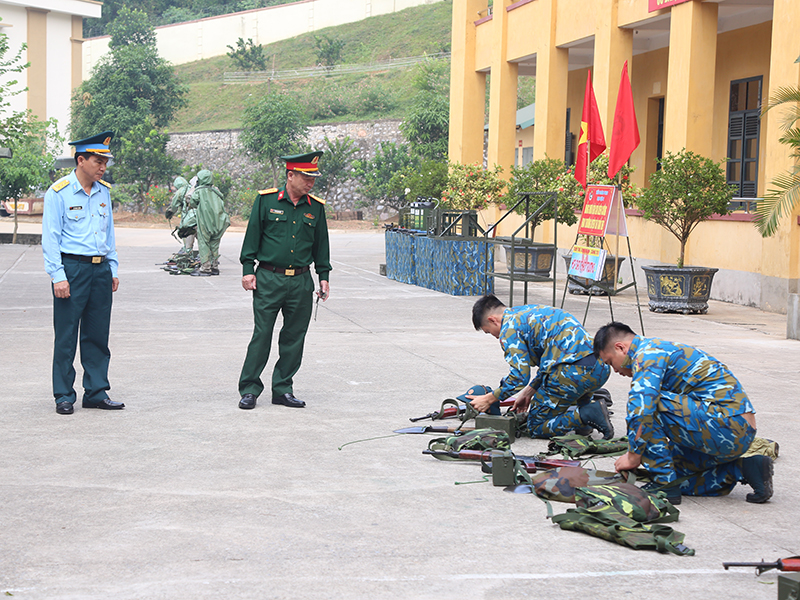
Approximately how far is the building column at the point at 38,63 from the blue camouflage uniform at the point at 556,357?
5495 cm

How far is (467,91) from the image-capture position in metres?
27.4

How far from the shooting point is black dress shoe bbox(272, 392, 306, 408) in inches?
301

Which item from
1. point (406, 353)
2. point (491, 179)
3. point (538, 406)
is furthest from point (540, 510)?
point (491, 179)

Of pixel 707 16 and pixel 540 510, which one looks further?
pixel 707 16

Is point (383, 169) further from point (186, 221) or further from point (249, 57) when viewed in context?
point (186, 221)

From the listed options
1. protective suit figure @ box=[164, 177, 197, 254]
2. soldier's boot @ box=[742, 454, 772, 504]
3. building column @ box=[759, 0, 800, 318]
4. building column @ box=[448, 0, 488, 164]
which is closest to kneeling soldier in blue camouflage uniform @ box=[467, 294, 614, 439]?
soldier's boot @ box=[742, 454, 772, 504]

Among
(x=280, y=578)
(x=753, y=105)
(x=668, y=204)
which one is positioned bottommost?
(x=280, y=578)

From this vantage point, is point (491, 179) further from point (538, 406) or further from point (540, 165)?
point (538, 406)

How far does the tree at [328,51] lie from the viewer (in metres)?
68.4

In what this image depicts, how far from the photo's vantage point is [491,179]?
22812 millimetres

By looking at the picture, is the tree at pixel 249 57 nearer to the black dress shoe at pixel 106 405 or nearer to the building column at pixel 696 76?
the building column at pixel 696 76

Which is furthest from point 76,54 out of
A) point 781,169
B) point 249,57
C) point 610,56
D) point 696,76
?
point 781,169

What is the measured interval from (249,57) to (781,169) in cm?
5882

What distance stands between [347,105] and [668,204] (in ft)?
150
